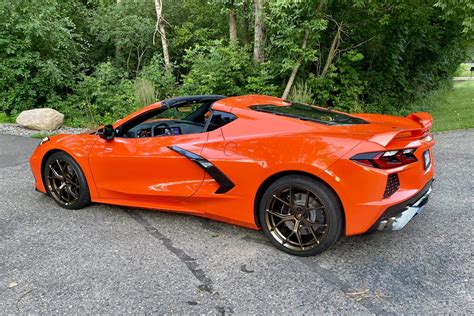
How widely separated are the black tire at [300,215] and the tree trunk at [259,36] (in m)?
7.99

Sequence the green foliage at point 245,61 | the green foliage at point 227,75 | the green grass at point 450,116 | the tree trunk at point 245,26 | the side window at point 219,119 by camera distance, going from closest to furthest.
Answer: the side window at point 219,119, the green grass at point 450,116, the green foliage at point 245,61, the green foliage at point 227,75, the tree trunk at point 245,26

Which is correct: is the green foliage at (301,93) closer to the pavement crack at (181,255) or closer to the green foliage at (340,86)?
the green foliage at (340,86)

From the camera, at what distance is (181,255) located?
332 cm

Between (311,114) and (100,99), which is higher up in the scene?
(311,114)

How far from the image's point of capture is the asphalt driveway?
2.65m

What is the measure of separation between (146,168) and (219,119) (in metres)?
0.90

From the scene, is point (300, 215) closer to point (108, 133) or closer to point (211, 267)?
point (211, 267)

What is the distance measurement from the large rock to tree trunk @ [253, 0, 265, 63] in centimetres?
550

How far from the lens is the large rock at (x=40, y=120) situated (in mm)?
9398

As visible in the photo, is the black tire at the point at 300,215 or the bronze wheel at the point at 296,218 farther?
the bronze wheel at the point at 296,218

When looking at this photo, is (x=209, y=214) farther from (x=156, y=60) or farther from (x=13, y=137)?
(x=156, y=60)

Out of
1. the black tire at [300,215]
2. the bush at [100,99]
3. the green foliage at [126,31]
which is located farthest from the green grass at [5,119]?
the black tire at [300,215]

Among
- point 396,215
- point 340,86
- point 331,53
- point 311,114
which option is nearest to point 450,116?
point 340,86

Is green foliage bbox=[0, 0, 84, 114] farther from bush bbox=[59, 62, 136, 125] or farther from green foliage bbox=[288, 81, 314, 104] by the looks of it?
green foliage bbox=[288, 81, 314, 104]
